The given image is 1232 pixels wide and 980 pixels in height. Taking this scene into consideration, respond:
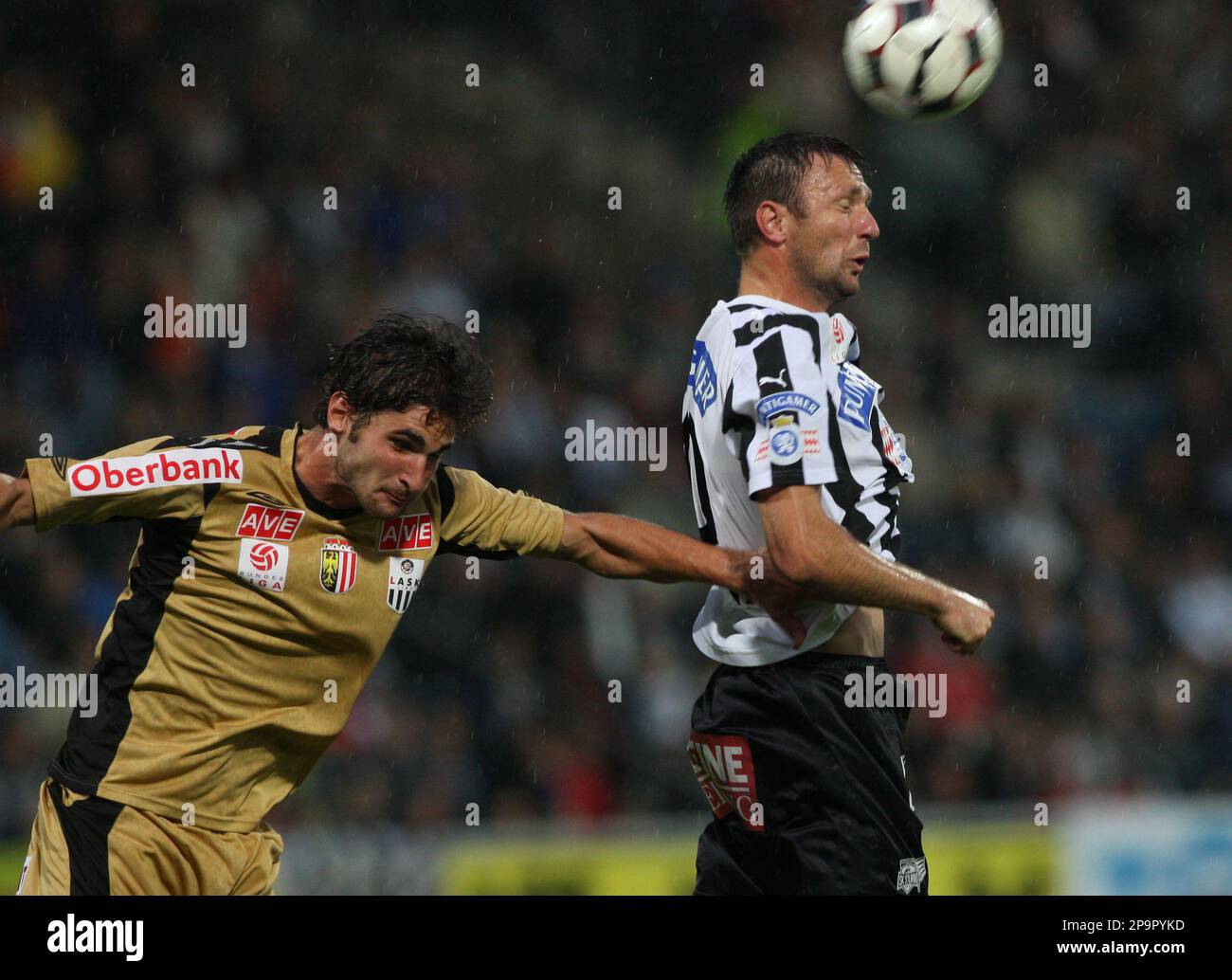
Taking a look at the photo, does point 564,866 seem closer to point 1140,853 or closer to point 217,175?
point 1140,853

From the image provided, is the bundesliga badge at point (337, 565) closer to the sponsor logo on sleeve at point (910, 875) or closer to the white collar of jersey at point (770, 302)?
the white collar of jersey at point (770, 302)

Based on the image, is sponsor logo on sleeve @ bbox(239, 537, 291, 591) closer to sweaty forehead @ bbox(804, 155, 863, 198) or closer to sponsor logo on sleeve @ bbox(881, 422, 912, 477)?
sponsor logo on sleeve @ bbox(881, 422, 912, 477)

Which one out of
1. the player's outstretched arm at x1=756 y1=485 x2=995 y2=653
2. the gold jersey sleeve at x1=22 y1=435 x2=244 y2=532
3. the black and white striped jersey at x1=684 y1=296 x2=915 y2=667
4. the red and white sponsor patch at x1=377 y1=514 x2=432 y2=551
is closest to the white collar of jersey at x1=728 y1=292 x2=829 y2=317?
the black and white striped jersey at x1=684 y1=296 x2=915 y2=667

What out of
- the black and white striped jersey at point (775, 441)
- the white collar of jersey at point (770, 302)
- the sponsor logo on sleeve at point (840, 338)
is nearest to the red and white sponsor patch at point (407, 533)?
the black and white striped jersey at point (775, 441)

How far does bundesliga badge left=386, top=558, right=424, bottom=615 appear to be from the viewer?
3.72 metres

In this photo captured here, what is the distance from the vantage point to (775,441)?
144 inches

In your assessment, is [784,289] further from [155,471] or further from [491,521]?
[155,471]

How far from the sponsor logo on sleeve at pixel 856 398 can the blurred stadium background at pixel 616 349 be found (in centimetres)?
338

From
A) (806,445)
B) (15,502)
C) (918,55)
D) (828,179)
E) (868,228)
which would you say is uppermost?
(918,55)

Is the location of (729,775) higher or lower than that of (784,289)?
lower

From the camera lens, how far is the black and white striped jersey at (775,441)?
369 cm

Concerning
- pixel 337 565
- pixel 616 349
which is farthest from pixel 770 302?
pixel 616 349

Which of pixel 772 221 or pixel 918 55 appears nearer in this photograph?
pixel 772 221

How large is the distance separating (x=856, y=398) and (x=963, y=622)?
0.66 metres
